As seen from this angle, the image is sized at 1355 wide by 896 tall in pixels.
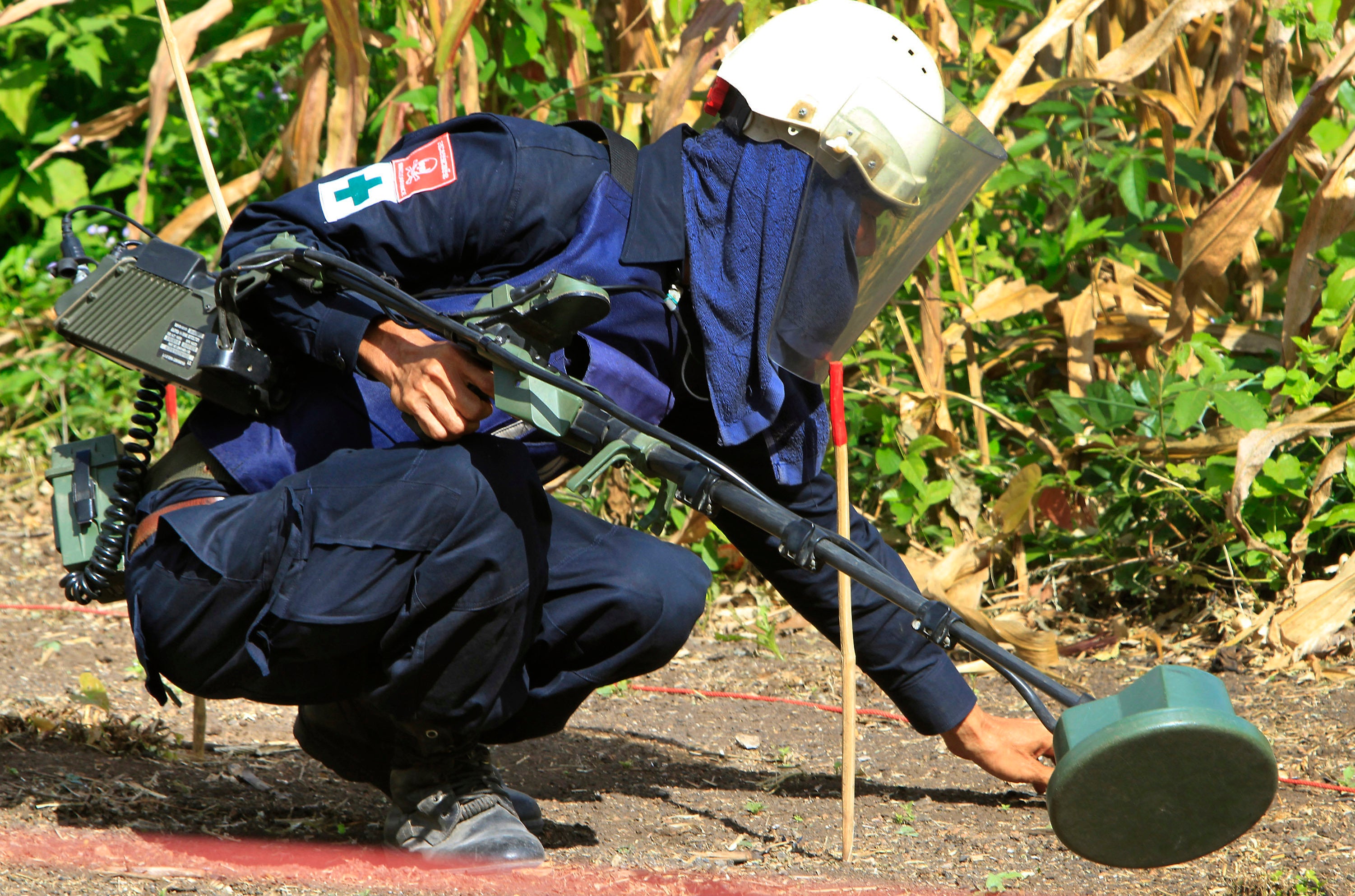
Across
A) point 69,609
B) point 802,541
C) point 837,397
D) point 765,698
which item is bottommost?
point 765,698

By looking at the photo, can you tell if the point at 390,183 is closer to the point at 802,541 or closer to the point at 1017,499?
the point at 802,541

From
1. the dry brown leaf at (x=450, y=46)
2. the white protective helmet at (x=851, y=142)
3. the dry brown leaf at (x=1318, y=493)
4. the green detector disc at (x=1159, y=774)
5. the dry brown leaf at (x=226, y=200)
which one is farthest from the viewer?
the dry brown leaf at (x=226, y=200)

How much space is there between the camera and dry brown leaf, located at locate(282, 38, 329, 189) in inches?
148

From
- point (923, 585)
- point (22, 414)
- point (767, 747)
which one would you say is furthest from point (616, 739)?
point (22, 414)

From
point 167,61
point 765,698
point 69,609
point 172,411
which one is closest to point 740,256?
point 172,411

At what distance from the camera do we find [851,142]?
1966 millimetres

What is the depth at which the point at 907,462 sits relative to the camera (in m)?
3.51

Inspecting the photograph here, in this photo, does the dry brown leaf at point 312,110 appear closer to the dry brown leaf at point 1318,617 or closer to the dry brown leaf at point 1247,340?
the dry brown leaf at point 1247,340

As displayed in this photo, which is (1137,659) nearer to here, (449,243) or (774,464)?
(774,464)

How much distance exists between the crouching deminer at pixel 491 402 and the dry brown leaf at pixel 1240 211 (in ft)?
5.04

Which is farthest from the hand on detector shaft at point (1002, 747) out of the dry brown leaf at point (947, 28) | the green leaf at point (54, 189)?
the green leaf at point (54, 189)

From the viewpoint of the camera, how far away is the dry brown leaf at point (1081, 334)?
3637mm

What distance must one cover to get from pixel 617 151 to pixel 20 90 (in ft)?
11.5

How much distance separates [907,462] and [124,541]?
2.04 meters
